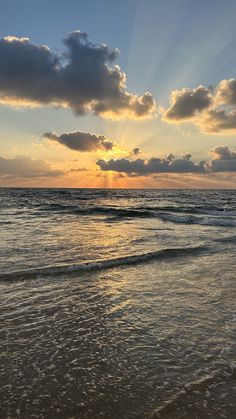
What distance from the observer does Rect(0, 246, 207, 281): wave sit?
9.12m

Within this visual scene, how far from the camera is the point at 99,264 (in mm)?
10547

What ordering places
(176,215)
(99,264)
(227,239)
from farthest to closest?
(176,215), (227,239), (99,264)

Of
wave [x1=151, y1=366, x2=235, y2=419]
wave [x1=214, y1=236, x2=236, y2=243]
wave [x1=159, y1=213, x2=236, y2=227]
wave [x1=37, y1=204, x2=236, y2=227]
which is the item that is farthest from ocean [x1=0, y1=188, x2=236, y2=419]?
wave [x1=37, y1=204, x2=236, y2=227]

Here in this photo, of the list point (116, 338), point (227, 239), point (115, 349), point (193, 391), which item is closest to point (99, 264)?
point (116, 338)

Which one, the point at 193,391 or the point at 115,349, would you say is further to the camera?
the point at 115,349

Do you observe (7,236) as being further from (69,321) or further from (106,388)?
(106,388)

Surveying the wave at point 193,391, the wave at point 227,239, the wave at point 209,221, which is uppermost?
the wave at point 193,391

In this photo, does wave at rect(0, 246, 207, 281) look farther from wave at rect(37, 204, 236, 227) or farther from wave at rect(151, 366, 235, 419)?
wave at rect(37, 204, 236, 227)

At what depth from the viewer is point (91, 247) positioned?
45.1 feet

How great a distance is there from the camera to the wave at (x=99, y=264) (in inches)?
359

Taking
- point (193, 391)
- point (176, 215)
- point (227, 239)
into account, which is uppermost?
point (193, 391)

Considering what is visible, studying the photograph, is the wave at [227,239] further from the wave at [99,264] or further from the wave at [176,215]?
the wave at [176,215]

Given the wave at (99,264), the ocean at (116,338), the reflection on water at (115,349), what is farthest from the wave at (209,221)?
the reflection on water at (115,349)

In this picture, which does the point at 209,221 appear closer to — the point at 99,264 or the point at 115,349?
the point at 99,264
